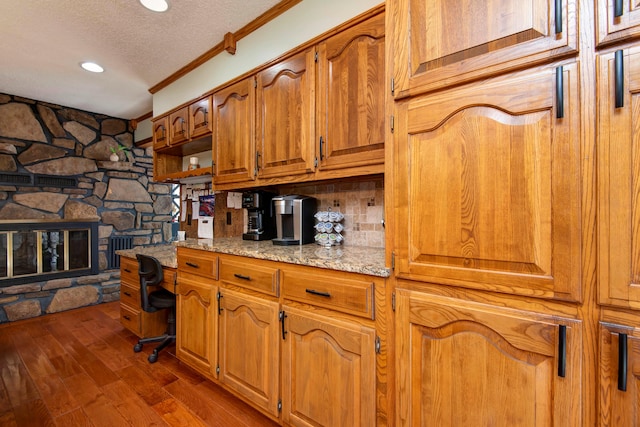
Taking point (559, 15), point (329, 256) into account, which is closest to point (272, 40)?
point (329, 256)

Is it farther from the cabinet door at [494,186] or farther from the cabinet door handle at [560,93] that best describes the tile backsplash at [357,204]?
the cabinet door handle at [560,93]

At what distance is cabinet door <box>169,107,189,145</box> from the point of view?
266 centimetres

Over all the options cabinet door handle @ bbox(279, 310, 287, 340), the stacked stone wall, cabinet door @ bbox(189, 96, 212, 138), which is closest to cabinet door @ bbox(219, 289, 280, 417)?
cabinet door handle @ bbox(279, 310, 287, 340)

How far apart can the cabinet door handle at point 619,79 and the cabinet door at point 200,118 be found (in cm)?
234

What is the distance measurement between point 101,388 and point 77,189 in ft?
9.65

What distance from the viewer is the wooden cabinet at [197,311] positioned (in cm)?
194

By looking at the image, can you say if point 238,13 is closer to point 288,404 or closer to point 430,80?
point 430,80

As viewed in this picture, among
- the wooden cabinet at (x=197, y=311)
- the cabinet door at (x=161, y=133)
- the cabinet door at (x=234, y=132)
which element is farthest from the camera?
the cabinet door at (x=161, y=133)

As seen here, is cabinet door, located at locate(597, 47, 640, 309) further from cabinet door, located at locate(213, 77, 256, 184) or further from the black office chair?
the black office chair

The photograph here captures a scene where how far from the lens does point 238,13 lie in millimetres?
2072

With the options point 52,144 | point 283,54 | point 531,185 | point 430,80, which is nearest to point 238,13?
point 283,54

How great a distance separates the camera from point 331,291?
1.33 m

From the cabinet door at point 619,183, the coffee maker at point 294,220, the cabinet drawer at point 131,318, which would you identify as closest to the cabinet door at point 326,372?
the coffee maker at point 294,220

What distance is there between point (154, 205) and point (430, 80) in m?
4.66
